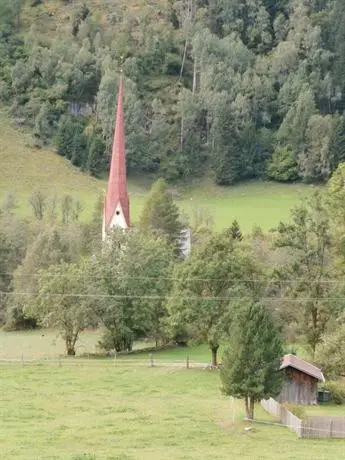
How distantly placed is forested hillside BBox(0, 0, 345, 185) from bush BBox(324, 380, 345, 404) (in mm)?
74590

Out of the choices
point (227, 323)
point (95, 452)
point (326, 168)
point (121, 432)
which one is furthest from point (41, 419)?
point (326, 168)

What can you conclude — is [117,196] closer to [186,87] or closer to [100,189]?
[100,189]

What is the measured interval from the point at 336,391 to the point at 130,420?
11369 millimetres

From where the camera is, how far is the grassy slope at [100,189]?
104812 mm

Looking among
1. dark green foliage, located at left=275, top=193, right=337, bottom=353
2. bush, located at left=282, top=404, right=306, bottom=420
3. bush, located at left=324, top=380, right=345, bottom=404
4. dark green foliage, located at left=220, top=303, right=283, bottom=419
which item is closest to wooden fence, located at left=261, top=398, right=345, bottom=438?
bush, located at left=282, top=404, right=306, bottom=420

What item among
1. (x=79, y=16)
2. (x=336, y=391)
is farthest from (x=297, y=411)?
(x=79, y=16)

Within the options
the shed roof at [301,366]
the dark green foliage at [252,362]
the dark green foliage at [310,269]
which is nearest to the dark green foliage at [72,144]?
the dark green foliage at [310,269]

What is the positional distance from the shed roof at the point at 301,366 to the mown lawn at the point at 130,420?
299 cm

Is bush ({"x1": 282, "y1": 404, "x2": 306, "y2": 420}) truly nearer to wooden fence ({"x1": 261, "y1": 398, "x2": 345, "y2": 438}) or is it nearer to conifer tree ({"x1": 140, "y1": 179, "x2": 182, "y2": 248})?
wooden fence ({"x1": 261, "y1": 398, "x2": 345, "y2": 438})

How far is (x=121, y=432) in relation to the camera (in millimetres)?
37406

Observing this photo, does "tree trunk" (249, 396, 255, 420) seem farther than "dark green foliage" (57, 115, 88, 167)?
No

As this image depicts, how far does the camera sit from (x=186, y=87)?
135m

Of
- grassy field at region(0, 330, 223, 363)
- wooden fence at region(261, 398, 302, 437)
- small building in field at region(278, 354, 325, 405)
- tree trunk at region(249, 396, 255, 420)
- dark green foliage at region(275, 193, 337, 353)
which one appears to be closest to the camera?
wooden fence at region(261, 398, 302, 437)

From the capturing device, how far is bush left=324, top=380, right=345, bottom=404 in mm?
47053
